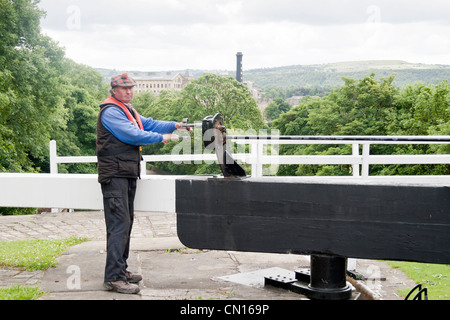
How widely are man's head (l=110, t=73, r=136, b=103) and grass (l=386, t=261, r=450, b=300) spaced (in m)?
2.73

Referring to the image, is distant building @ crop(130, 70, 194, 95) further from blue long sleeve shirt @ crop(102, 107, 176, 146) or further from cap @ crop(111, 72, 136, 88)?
blue long sleeve shirt @ crop(102, 107, 176, 146)

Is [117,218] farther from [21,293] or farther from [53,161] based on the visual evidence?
[53,161]

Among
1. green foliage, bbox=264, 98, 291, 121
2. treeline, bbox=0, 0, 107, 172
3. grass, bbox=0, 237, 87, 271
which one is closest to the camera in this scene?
grass, bbox=0, 237, 87, 271

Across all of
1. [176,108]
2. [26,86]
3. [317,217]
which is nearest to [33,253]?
[317,217]

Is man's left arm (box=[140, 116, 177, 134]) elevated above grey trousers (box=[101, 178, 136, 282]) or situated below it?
above

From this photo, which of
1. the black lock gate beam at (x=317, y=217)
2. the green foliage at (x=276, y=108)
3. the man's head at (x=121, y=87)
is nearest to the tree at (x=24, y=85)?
the man's head at (x=121, y=87)

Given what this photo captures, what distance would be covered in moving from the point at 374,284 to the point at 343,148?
36.2 metres

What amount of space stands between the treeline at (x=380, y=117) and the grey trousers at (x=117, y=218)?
29.2 metres

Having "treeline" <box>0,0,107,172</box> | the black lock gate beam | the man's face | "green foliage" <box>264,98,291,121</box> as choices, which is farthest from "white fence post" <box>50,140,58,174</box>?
"green foliage" <box>264,98,291,121</box>

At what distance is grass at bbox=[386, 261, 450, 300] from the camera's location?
4.53 metres

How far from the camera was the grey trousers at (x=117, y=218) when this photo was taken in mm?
4215

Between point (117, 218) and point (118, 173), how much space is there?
36 cm

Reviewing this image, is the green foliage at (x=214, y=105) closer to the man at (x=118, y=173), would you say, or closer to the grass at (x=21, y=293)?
the man at (x=118, y=173)

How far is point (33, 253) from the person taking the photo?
538cm
